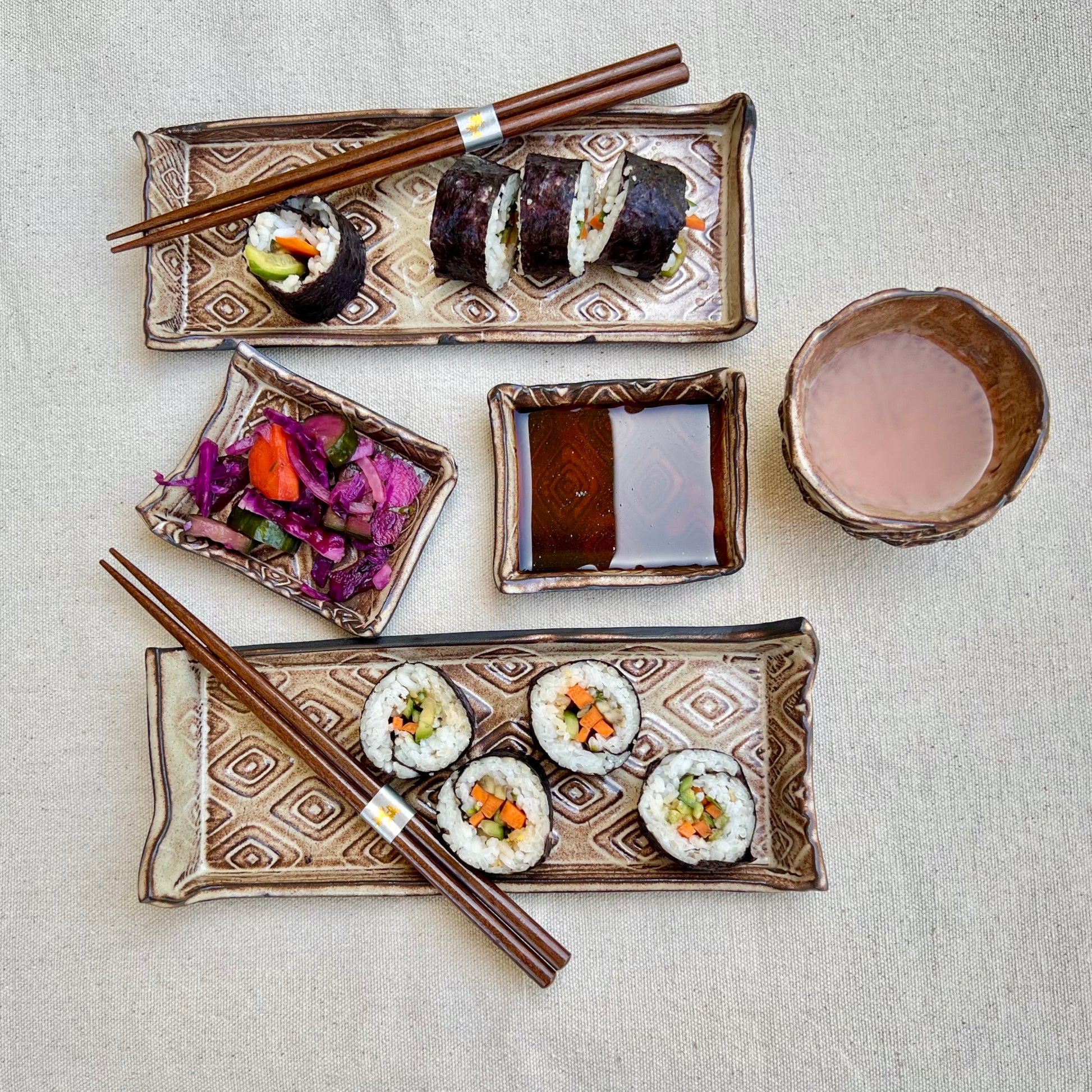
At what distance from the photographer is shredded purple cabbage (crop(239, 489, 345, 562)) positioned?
2.10 metres

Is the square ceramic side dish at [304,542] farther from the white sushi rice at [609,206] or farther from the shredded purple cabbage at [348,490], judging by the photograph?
the white sushi rice at [609,206]

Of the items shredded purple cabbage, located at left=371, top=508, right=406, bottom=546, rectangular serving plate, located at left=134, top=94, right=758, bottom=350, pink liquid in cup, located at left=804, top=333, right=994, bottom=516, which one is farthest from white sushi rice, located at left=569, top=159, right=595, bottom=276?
shredded purple cabbage, located at left=371, top=508, right=406, bottom=546

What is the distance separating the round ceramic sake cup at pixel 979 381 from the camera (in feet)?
6.03

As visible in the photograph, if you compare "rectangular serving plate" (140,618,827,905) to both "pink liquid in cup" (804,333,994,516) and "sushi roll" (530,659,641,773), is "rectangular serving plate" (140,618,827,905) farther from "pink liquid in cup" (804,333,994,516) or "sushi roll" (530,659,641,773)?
"pink liquid in cup" (804,333,994,516)

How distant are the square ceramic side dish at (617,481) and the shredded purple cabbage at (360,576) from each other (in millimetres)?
302

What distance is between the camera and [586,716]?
2.00 m

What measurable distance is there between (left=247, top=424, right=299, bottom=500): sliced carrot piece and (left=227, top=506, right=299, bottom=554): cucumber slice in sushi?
0.23 feet

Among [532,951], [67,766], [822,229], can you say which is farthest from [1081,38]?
[67,766]

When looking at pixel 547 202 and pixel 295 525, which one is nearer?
pixel 547 202

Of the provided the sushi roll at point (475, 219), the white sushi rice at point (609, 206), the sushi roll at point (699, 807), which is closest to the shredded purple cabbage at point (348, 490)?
the sushi roll at point (475, 219)

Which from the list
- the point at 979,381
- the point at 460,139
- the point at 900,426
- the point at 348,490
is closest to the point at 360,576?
the point at 348,490

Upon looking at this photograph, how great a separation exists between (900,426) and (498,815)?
139 centimetres

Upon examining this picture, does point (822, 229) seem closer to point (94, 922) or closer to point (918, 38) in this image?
point (918, 38)

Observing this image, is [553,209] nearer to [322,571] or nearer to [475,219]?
[475,219]
